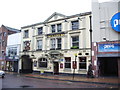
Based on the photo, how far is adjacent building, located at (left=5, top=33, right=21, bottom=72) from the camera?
3228cm

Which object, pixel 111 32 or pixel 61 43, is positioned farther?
pixel 61 43

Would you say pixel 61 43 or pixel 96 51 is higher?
pixel 61 43

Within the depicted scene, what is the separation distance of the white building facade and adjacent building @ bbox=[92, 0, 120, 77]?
1260 millimetres

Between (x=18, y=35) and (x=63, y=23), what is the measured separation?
1288cm

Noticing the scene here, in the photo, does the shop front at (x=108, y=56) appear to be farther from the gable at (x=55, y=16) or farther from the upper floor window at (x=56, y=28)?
the gable at (x=55, y=16)

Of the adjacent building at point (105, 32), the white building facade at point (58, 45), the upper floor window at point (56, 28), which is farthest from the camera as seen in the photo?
the upper floor window at point (56, 28)

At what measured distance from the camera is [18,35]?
32.7 meters

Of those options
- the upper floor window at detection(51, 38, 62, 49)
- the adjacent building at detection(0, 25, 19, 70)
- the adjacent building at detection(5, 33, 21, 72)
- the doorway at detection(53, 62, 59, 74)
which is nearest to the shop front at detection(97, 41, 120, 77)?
the upper floor window at detection(51, 38, 62, 49)

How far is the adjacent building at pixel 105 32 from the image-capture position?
62.4 feet

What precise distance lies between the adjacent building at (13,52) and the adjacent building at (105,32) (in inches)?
728

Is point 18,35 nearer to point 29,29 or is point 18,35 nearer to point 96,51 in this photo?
point 29,29

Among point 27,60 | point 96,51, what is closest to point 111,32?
point 96,51

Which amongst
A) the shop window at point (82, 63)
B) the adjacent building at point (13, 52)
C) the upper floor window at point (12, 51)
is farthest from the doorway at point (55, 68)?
the upper floor window at point (12, 51)

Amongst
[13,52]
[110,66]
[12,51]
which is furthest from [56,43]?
[12,51]
